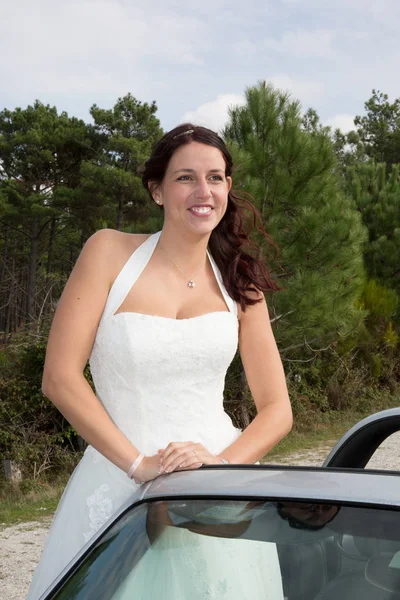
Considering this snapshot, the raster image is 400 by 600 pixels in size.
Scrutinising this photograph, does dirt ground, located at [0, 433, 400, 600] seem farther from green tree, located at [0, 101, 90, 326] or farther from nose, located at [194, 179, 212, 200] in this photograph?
green tree, located at [0, 101, 90, 326]

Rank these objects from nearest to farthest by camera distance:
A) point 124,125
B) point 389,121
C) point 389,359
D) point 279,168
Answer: point 279,168, point 389,359, point 124,125, point 389,121

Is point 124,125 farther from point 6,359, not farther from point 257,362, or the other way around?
point 257,362

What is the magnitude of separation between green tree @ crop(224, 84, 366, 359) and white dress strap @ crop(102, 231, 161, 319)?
8.24m

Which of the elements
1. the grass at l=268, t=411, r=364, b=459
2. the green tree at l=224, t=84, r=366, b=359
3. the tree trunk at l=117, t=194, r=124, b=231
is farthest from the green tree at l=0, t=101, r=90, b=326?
the green tree at l=224, t=84, r=366, b=359

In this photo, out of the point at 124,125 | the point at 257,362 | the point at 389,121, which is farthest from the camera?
the point at 389,121

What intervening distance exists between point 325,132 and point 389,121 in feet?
98.8

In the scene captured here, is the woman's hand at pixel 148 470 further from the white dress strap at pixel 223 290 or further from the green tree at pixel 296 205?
the green tree at pixel 296 205

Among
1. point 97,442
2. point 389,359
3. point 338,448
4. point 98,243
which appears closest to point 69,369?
point 97,442

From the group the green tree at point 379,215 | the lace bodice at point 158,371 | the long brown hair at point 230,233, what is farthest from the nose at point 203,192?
the green tree at point 379,215

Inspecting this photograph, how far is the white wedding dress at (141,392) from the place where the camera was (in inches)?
75.2

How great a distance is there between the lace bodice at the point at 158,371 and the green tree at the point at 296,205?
8281 mm

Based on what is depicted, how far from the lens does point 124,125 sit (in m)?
27.0

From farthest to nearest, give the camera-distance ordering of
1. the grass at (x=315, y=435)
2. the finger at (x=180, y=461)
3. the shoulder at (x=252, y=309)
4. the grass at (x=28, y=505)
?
the grass at (x=315, y=435) → the grass at (x=28, y=505) → the shoulder at (x=252, y=309) → the finger at (x=180, y=461)

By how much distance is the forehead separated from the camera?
2.10m
